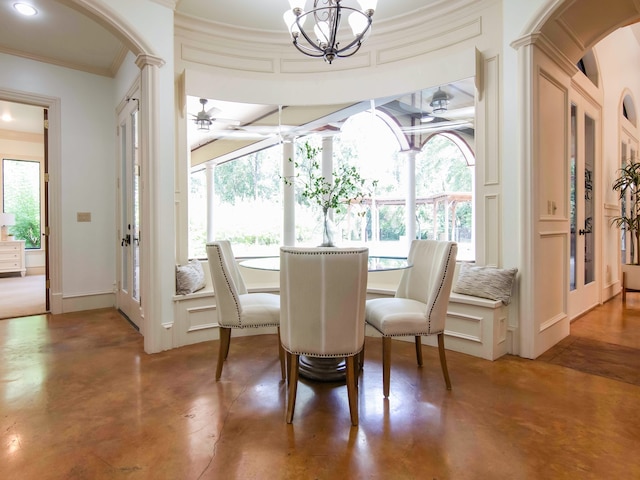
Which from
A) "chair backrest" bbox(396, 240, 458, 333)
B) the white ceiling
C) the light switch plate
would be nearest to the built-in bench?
"chair backrest" bbox(396, 240, 458, 333)

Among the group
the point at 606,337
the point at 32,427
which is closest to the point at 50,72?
the point at 32,427

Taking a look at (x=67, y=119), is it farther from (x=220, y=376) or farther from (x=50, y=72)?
(x=220, y=376)

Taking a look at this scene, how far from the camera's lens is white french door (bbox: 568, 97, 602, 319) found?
3.95 metres

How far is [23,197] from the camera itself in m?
7.45

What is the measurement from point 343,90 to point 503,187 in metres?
1.90

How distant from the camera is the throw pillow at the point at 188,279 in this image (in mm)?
3158

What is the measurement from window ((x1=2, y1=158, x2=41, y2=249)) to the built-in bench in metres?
6.26

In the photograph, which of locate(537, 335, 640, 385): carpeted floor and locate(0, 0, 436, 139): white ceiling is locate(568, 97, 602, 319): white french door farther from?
locate(0, 0, 436, 139): white ceiling

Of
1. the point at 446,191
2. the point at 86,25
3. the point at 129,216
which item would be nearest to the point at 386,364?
the point at 446,191

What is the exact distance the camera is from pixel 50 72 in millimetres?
4281

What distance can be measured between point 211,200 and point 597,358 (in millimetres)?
3734

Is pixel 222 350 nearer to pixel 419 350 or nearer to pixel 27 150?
pixel 419 350

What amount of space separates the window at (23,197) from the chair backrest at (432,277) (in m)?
8.08

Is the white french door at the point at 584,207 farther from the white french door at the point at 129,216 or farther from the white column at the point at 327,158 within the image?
Result: the white french door at the point at 129,216
